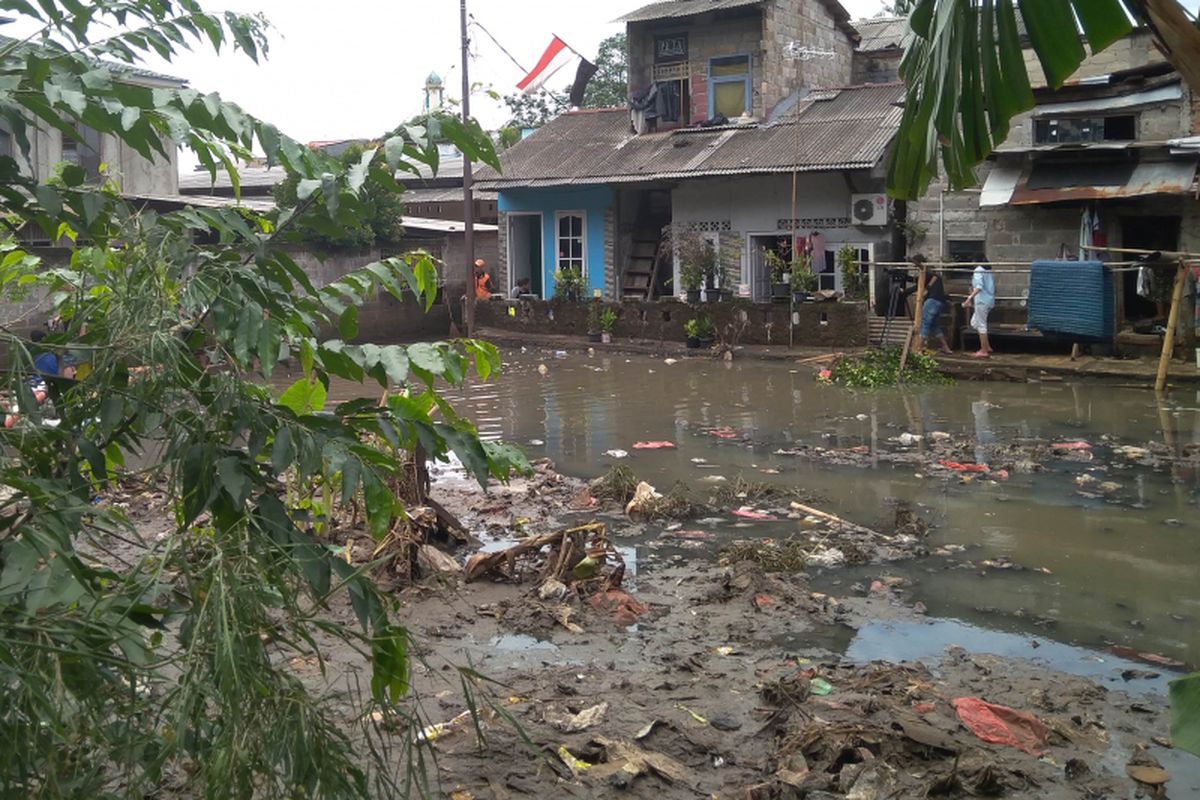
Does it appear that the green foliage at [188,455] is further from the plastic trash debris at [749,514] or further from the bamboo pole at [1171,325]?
the bamboo pole at [1171,325]

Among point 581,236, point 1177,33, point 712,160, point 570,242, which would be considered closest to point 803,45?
point 712,160

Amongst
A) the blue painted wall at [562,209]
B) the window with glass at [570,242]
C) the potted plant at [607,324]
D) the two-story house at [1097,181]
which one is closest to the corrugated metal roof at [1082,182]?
the two-story house at [1097,181]

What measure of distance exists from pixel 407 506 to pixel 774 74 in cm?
1843

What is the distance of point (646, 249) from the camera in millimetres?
26094

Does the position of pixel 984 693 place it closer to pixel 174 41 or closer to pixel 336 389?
pixel 174 41

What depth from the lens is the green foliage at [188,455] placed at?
7.60 feet

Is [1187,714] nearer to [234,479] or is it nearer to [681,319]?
[234,479]

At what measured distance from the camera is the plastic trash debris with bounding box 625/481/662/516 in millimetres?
9336

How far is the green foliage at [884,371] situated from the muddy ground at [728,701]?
9.37 metres

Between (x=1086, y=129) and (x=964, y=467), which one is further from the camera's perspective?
(x=1086, y=129)

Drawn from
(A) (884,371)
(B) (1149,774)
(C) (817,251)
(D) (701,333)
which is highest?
(C) (817,251)

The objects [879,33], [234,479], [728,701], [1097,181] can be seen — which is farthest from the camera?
[879,33]

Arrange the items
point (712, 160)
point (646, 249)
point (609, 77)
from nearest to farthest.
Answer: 1. point (712, 160)
2. point (646, 249)
3. point (609, 77)

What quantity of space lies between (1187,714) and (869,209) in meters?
19.2
